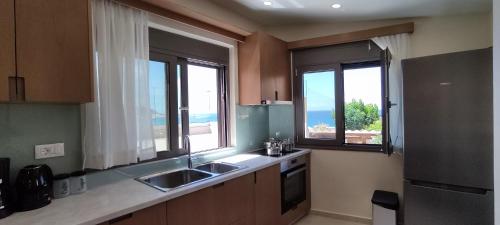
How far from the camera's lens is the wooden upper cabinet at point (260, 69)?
2.98 m

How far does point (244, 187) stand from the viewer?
2314mm

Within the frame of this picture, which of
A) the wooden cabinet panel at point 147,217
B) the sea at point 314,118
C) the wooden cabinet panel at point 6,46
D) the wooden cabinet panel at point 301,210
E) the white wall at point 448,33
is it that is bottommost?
the wooden cabinet panel at point 301,210

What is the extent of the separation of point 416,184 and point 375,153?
2.62ft

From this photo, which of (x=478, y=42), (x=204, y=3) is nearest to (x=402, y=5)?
(x=478, y=42)

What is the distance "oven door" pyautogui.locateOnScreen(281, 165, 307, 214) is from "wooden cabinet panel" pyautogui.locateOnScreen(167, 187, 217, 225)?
1.10 meters

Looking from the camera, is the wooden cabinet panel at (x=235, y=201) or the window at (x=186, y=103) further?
the window at (x=186, y=103)

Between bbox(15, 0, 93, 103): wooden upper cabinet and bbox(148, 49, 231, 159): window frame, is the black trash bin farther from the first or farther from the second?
bbox(15, 0, 93, 103): wooden upper cabinet

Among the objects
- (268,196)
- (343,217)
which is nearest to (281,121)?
(268,196)

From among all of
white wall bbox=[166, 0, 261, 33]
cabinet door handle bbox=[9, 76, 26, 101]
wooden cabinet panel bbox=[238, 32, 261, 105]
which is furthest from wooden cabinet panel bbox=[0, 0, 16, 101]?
wooden cabinet panel bbox=[238, 32, 261, 105]

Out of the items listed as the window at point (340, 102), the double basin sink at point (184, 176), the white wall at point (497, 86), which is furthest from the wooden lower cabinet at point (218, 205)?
the white wall at point (497, 86)

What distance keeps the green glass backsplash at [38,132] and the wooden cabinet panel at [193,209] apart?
733 millimetres

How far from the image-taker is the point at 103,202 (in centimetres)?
152

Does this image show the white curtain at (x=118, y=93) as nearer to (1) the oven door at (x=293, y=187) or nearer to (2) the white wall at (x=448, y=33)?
(1) the oven door at (x=293, y=187)

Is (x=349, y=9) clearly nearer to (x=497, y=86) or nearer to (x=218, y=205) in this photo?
(x=497, y=86)
